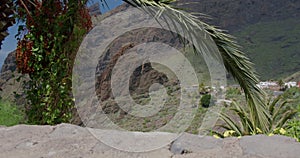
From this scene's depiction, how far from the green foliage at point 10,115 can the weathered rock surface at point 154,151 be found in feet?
4.49

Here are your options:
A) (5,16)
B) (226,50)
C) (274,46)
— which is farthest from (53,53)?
(274,46)

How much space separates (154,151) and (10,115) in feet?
7.50

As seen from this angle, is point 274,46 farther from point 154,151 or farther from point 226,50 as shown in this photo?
point 154,151

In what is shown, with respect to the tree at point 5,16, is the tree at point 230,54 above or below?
below

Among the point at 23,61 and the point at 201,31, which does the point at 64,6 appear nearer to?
the point at 23,61

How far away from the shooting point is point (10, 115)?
3.60 meters

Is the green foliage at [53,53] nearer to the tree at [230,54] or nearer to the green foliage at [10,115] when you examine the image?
the tree at [230,54]

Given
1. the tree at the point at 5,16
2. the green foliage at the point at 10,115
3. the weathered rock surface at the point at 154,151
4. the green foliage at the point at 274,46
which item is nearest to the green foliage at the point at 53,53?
the tree at the point at 5,16

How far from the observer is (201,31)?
3002mm

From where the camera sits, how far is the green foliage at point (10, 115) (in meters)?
3.47

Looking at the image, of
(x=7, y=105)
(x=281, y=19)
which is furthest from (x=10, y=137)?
(x=281, y=19)

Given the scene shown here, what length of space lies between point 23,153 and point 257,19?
73.9 meters

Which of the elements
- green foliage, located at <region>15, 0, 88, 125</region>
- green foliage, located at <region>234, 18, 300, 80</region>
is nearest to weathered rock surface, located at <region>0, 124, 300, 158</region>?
green foliage, located at <region>15, 0, 88, 125</region>

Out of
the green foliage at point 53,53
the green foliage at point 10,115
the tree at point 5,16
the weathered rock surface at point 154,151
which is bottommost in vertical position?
the weathered rock surface at point 154,151
